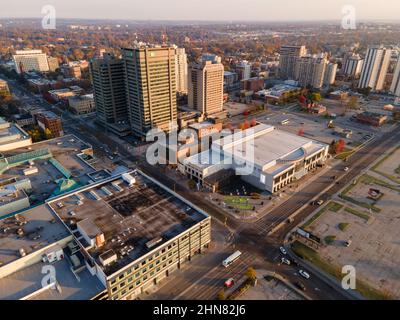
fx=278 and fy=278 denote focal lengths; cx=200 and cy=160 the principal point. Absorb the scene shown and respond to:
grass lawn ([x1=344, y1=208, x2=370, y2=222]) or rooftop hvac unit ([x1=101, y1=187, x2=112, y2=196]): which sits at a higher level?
rooftop hvac unit ([x1=101, y1=187, x2=112, y2=196])

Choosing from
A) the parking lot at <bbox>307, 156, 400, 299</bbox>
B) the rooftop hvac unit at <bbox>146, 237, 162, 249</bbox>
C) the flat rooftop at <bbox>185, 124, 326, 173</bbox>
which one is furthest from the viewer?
the flat rooftop at <bbox>185, 124, 326, 173</bbox>

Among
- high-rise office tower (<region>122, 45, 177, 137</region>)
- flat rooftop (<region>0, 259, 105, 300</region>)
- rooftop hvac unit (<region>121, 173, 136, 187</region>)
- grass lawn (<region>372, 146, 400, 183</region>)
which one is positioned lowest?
grass lawn (<region>372, 146, 400, 183</region>)

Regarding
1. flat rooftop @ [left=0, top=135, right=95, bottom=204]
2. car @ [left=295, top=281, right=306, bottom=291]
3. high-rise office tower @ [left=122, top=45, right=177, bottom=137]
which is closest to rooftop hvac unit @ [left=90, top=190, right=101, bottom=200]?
flat rooftop @ [left=0, top=135, right=95, bottom=204]

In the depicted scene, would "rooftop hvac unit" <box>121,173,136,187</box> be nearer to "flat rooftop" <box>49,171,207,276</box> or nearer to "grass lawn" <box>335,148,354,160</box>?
"flat rooftop" <box>49,171,207,276</box>

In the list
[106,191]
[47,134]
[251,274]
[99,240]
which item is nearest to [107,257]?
[99,240]

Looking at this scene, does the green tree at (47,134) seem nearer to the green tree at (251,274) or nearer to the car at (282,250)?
the green tree at (251,274)

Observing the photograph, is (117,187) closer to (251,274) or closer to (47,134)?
(251,274)
